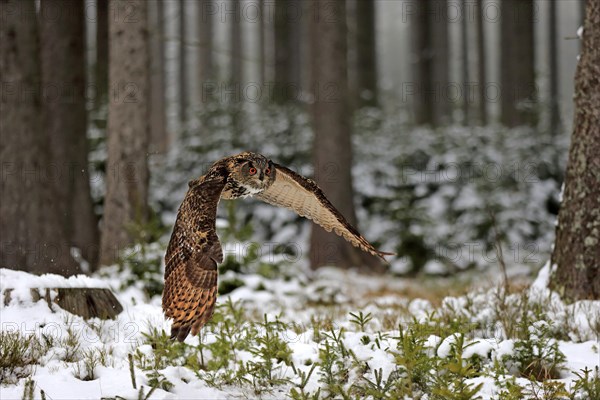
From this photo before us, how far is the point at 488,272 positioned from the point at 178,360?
9.23 metres

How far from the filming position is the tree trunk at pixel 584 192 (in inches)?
243

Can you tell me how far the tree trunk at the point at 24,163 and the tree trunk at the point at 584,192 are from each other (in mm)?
4830

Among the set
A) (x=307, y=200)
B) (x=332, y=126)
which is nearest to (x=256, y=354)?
(x=307, y=200)

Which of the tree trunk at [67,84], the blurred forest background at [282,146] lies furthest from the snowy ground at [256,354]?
the tree trunk at [67,84]

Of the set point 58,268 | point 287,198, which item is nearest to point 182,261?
point 287,198

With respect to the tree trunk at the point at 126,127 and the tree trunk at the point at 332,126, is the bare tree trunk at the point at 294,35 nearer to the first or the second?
the tree trunk at the point at 332,126

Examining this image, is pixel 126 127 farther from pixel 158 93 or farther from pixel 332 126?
pixel 158 93

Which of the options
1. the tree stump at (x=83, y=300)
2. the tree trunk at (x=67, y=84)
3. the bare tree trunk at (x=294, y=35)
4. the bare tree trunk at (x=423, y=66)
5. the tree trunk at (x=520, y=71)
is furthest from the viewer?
the bare tree trunk at (x=294, y=35)

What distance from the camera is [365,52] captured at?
1900 cm

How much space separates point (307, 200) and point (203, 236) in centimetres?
103

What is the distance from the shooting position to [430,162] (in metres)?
15.4

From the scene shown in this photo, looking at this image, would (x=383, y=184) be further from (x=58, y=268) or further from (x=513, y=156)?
(x=58, y=268)

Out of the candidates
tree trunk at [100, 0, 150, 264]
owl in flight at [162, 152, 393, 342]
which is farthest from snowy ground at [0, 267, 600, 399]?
tree trunk at [100, 0, 150, 264]

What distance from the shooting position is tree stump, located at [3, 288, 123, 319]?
5086 millimetres
